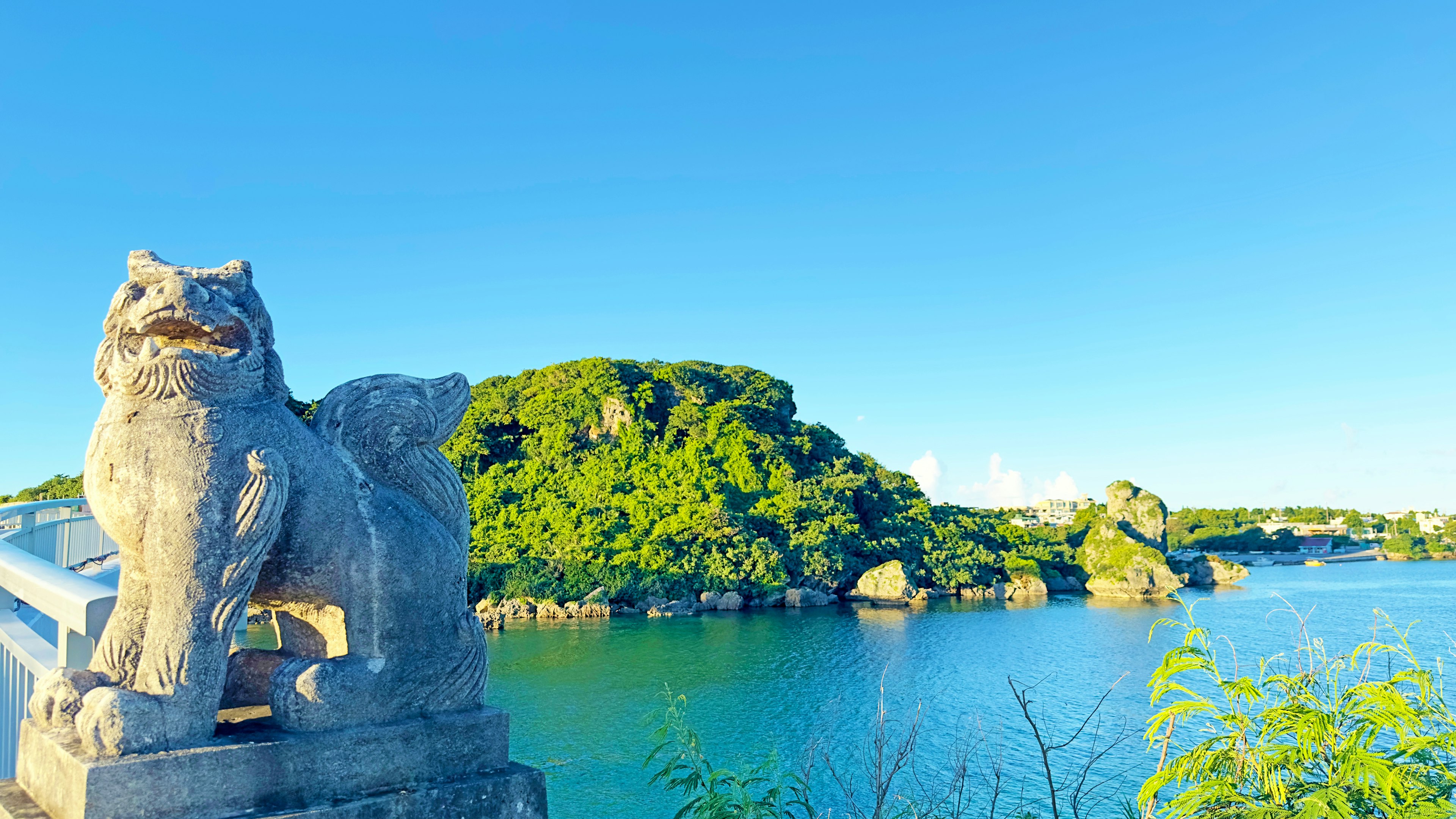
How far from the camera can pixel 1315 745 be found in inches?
89.5

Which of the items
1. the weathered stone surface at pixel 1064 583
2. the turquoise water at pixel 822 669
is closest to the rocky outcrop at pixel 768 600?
the turquoise water at pixel 822 669

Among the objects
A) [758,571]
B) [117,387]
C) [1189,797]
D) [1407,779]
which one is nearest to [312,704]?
[117,387]

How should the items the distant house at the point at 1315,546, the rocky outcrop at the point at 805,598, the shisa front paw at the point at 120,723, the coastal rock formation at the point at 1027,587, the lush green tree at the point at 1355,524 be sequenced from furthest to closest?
the lush green tree at the point at 1355,524
the distant house at the point at 1315,546
the coastal rock formation at the point at 1027,587
the rocky outcrop at the point at 805,598
the shisa front paw at the point at 120,723

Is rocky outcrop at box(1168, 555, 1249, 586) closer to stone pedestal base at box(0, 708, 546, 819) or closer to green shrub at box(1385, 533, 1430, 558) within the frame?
green shrub at box(1385, 533, 1430, 558)

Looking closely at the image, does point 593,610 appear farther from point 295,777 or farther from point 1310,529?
point 1310,529

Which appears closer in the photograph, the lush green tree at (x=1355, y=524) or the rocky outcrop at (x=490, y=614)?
the rocky outcrop at (x=490, y=614)

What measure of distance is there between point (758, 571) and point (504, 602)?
27.8 feet

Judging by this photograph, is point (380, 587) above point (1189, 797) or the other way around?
above

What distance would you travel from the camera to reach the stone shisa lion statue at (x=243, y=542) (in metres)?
2.05

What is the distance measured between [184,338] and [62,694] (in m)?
0.87

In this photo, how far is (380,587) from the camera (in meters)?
2.28

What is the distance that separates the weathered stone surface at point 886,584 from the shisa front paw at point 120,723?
103 feet

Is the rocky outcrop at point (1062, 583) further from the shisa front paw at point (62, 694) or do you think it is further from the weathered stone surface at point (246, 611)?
the shisa front paw at point (62, 694)

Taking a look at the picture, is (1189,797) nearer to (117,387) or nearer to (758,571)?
(117,387)
